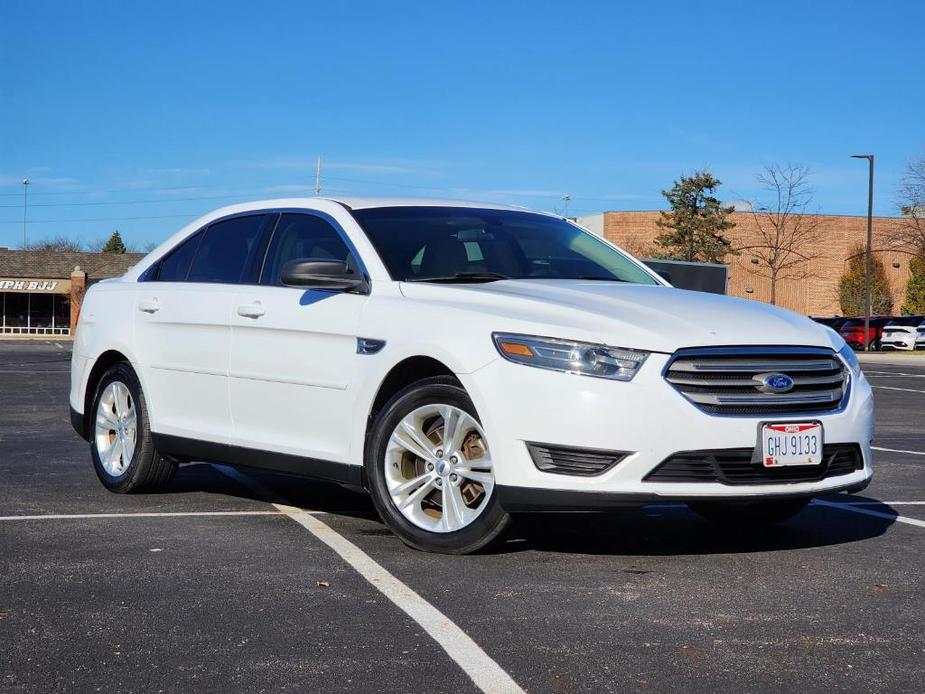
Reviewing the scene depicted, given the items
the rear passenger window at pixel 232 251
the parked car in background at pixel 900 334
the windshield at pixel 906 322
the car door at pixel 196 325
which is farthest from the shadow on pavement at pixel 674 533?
the windshield at pixel 906 322

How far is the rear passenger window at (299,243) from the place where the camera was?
700 centimetres

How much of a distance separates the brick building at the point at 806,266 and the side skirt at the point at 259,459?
8192 cm

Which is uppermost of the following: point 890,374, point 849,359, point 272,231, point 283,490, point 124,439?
point 272,231

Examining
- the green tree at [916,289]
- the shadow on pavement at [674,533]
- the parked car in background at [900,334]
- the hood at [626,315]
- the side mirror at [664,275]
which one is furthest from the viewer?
the green tree at [916,289]

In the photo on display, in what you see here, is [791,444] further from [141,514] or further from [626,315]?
[141,514]

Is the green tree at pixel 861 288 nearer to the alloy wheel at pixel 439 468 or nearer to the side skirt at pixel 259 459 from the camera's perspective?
the side skirt at pixel 259 459

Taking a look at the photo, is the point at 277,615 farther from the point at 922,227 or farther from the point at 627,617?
the point at 922,227

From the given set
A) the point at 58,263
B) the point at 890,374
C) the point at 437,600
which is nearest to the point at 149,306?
the point at 437,600

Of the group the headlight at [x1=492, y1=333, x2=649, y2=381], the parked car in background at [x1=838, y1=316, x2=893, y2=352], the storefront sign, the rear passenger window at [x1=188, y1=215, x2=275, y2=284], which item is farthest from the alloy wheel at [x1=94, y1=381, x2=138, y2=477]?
the storefront sign

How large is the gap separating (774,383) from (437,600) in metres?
1.79

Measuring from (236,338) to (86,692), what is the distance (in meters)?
3.48

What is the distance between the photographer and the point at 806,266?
8906 cm

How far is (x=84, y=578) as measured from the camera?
5.31 m

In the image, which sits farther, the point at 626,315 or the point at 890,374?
the point at 890,374
